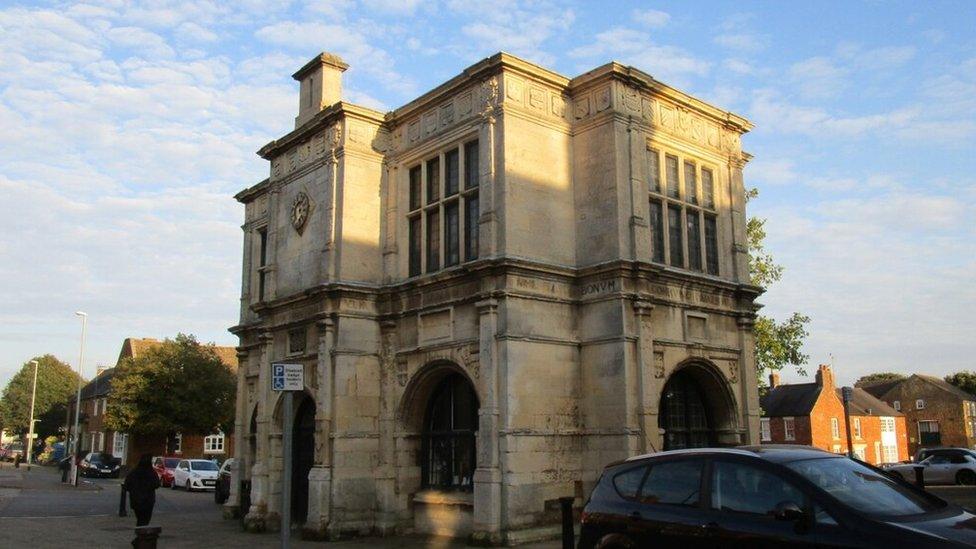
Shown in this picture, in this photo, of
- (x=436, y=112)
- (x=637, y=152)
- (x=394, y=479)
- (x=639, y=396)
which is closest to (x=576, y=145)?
(x=637, y=152)

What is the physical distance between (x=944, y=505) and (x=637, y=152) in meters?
10.6

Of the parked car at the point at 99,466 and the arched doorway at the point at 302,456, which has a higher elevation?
the arched doorway at the point at 302,456

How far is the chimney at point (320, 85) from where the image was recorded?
2122cm

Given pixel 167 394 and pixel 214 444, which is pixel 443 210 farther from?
pixel 214 444

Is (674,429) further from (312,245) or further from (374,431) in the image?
(312,245)

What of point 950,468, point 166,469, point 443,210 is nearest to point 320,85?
point 443,210

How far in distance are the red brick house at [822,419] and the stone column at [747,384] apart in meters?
35.1

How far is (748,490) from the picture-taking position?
7.25 meters

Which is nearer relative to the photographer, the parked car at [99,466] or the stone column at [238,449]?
the stone column at [238,449]

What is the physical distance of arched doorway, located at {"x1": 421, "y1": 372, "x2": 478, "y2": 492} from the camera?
1686 cm

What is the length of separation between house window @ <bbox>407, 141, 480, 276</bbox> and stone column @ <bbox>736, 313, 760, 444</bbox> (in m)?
6.20

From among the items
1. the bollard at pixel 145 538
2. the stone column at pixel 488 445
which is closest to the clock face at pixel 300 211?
the stone column at pixel 488 445

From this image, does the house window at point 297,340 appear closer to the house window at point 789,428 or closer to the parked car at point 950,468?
the parked car at point 950,468

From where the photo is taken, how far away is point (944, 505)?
7137 millimetres
